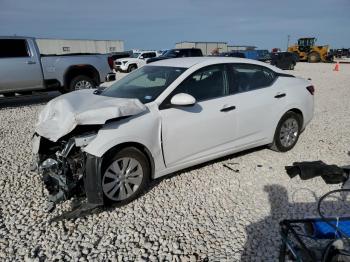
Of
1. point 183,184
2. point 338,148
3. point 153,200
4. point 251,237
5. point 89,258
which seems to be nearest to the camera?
point 89,258

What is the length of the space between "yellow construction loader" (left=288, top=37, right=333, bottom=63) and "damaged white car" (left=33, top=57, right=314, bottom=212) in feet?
115

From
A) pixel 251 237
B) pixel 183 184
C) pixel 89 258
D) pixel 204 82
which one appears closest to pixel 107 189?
pixel 89 258

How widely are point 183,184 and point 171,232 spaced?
1026 millimetres

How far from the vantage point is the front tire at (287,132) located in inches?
196

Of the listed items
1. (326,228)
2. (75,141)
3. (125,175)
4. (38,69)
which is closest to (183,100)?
(125,175)

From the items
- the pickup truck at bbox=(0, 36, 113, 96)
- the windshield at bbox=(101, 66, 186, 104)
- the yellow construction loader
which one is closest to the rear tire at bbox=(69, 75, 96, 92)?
the pickup truck at bbox=(0, 36, 113, 96)

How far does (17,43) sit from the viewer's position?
939 cm

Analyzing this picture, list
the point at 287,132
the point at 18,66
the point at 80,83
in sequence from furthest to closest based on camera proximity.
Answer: the point at 80,83 → the point at 18,66 → the point at 287,132

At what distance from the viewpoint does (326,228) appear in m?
2.04

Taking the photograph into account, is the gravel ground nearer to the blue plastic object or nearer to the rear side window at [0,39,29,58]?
the blue plastic object

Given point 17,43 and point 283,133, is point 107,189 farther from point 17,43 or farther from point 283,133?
point 17,43

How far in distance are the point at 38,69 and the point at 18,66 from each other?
1.84 feet

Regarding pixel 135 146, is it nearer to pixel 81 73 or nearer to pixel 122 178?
pixel 122 178

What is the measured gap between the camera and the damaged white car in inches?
131
